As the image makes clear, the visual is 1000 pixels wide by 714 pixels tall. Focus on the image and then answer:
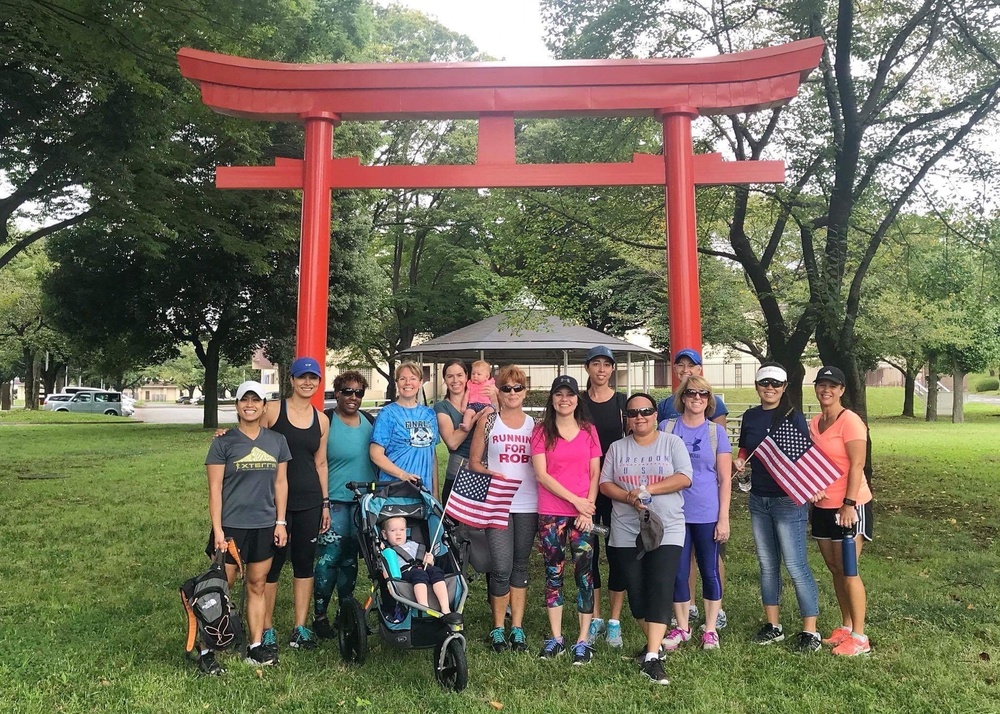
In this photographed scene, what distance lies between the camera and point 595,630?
4.41 meters

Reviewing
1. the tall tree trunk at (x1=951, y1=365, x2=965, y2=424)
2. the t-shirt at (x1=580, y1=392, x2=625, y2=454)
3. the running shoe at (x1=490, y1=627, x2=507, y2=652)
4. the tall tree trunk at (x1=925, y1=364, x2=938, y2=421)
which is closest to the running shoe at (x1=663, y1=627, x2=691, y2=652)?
the running shoe at (x1=490, y1=627, x2=507, y2=652)

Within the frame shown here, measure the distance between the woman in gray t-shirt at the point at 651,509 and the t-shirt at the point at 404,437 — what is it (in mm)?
1099

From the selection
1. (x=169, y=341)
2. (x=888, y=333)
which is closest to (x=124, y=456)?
(x=169, y=341)

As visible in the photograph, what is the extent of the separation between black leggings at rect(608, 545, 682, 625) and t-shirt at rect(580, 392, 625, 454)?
0.70 m

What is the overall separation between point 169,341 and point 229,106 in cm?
1727

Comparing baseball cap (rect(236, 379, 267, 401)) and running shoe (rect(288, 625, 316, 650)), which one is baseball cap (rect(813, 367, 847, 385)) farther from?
running shoe (rect(288, 625, 316, 650))

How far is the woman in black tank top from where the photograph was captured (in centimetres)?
421

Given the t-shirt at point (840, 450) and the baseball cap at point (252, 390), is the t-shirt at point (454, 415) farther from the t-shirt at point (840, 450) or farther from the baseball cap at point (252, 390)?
the t-shirt at point (840, 450)

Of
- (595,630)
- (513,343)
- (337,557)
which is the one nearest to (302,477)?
(337,557)

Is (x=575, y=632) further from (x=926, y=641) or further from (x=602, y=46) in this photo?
(x=602, y=46)

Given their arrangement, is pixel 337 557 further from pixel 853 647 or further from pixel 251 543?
pixel 853 647

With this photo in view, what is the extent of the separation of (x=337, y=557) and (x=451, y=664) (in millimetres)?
1050

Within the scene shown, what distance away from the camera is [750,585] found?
5.78 m

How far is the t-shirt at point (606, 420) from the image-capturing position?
450 centimetres
